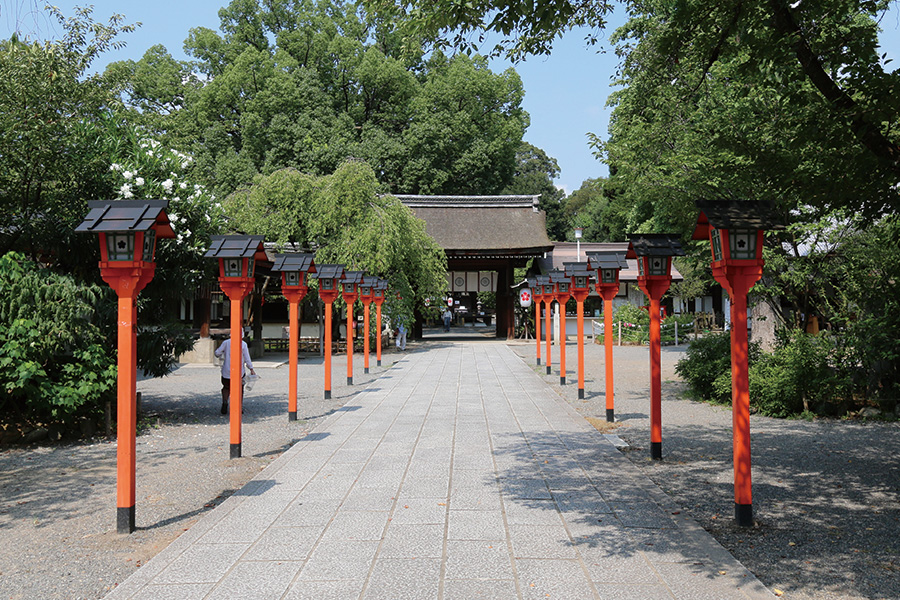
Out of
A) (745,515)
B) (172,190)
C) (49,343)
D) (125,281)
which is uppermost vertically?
(172,190)

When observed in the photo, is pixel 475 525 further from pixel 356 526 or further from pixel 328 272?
pixel 328 272

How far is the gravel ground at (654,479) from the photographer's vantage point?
4137 mm

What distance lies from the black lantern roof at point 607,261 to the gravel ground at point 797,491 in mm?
2422

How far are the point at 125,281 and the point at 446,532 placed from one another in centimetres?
319

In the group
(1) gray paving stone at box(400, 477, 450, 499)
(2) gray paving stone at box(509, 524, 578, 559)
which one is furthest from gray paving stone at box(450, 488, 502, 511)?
(2) gray paving stone at box(509, 524, 578, 559)

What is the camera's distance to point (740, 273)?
525 centimetres

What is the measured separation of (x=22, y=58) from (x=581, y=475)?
26.8 feet

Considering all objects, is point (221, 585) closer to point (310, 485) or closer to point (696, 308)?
point (310, 485)

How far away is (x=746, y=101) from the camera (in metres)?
9.42

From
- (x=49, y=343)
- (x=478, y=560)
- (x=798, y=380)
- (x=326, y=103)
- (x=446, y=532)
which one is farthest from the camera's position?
(x=326, y=103)

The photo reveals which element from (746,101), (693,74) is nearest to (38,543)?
(693,74)

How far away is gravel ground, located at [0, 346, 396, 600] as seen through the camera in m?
4.21

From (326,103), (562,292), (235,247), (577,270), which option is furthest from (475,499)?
(326,103)

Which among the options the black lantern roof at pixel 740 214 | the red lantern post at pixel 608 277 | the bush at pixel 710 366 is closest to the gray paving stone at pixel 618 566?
the black lantern roof at pixel 740 214
